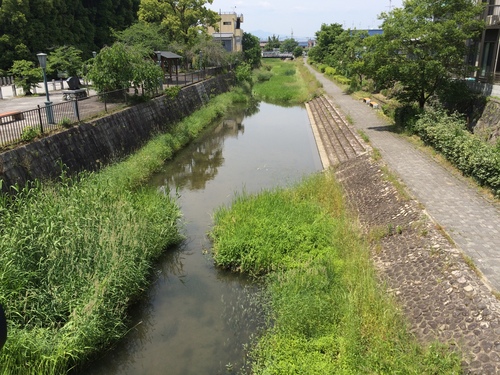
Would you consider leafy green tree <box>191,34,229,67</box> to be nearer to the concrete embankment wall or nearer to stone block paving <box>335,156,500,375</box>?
the concrete embankment wall

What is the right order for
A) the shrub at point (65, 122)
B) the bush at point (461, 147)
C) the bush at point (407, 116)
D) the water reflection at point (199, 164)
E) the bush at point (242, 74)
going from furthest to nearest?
the bush at point (242, 74), the bush at point (407, 116), the water reflection at point (199, 164), the shrub at point (65, 122), the bush at point (461, 147)

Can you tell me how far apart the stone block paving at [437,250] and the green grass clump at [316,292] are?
1.34ft

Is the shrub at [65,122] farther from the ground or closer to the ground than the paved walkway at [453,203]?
farther from the ground

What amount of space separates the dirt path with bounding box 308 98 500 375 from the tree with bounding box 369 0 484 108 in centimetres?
678

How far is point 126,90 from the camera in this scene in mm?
20328

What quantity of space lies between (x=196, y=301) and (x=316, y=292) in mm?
2744

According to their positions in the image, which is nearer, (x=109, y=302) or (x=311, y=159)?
(x=109, y=302)

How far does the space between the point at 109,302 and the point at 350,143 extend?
1454 centimetres

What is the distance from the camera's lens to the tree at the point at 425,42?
17.1m

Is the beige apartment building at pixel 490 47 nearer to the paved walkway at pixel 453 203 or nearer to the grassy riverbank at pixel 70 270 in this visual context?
the paved walkway at pixel 453 203

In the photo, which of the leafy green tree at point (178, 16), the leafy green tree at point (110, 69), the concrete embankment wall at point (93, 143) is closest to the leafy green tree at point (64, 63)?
the concrete embankment wall at point (93, 143)

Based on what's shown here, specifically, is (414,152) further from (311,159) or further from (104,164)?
(104,164)

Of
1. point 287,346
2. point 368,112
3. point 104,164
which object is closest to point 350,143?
point 368,112

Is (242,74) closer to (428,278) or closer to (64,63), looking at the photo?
(64,63)
